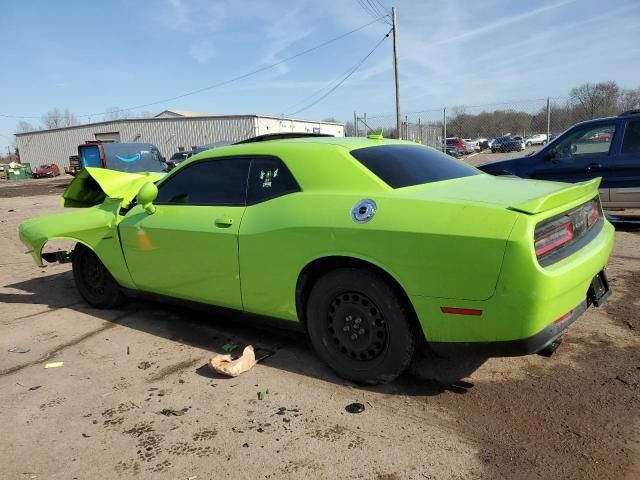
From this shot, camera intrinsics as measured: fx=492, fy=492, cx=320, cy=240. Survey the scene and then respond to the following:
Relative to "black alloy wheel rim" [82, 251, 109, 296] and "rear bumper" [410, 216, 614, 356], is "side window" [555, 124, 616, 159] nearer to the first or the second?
"rear bumper" [410, 216, 614, 356]

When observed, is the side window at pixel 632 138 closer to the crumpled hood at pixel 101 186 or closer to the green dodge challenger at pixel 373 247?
the green dodge challenger at pixel 373 247

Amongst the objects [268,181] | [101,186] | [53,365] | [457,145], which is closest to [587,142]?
[268,181]

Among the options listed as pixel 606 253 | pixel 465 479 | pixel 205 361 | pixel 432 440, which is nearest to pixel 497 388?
pixel 432 440

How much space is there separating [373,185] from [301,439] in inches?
59.6

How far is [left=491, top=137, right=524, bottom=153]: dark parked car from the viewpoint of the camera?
28950mm

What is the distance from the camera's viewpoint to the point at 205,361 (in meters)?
3.65

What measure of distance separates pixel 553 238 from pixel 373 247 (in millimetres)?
973

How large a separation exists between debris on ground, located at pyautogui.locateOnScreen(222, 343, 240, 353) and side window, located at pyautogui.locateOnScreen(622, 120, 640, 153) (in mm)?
6484

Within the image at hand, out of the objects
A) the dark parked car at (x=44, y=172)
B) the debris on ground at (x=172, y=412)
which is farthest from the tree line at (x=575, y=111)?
the dark parked car at (x=44, y=172)

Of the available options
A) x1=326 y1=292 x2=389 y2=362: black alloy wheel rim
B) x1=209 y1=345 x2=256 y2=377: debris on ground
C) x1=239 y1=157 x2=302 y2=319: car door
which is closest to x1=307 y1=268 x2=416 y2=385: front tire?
x1=326 y1=292 x2=389 y2=362: black alloy wheel rim

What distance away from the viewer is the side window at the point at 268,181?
3.36 meters

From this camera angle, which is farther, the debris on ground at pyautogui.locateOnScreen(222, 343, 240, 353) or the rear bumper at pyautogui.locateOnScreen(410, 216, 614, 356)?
the debris on ground at pyautogui.locateOnScreen(222, 343, 240, 353)

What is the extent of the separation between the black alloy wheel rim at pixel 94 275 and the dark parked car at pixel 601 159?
6.18m

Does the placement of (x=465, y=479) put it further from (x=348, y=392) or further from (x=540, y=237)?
(x=540, y=237)
